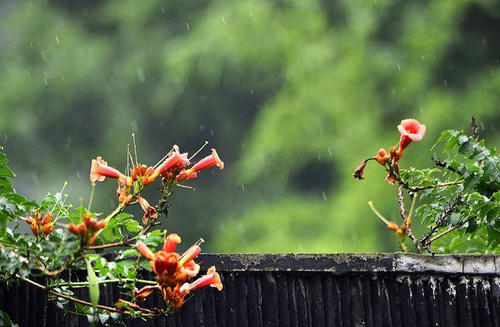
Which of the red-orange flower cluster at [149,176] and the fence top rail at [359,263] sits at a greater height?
the red-orange flower cluster at [149,176]

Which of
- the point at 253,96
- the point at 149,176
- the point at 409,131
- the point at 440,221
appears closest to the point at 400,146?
the point at 409,131

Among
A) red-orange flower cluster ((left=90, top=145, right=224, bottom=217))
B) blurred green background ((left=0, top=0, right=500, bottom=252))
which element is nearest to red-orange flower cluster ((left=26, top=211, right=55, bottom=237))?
red-orange flower cluster ((left=90, top=145, right=224, bottom=217))

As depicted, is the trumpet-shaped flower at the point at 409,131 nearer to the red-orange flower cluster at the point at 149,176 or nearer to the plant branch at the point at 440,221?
the plant branch at the point at 440,221

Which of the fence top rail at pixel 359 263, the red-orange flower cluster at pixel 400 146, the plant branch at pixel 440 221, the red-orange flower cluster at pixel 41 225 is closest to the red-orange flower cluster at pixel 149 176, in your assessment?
the red-orange flower cluster at pixel 41 225

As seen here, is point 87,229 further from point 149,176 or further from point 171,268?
point 149,176

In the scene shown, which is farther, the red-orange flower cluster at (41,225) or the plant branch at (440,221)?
the plant branch at (440,221)

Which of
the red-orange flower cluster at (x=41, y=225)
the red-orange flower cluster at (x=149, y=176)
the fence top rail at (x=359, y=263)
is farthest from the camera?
the fence top rail at (x=359, y=263)

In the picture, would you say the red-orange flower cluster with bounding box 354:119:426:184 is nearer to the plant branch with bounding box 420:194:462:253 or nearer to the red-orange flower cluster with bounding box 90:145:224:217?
the plant branch with bounding box 420:194:462:253

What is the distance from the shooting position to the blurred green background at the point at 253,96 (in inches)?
373

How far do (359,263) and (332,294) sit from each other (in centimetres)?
15

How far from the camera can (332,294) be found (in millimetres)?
3410

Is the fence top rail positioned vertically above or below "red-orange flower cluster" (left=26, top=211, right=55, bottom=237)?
below

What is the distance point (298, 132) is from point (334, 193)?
0.82 metres

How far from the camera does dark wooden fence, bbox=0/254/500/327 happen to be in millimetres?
3354
